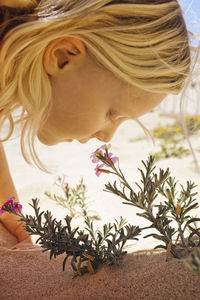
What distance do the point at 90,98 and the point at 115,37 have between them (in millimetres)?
307

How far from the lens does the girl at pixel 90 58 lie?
164cm

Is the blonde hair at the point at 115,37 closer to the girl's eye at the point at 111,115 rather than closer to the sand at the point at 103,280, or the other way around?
the girl's eye at the point at 111,115

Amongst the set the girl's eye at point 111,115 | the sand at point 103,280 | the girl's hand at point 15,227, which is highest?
the girl's eye at point 111,115

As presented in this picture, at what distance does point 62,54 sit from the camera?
1.79m

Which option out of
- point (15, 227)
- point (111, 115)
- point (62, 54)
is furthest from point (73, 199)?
point (62, 54)

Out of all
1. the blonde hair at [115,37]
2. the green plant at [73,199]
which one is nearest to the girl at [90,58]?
the blonde hair at [115,37]

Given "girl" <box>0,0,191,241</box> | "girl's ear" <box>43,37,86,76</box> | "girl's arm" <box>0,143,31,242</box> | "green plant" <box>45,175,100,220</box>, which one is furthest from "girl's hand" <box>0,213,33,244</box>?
"girl's ear" <box>43,37,86,76</box>

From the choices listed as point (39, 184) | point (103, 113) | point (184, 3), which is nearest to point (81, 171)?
point (39, 184)

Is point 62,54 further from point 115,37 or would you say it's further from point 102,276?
point 102,276

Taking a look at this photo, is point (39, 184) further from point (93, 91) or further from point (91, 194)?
point (93, 91)

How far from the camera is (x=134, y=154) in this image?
5.06 meters

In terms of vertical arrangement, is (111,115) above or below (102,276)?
above

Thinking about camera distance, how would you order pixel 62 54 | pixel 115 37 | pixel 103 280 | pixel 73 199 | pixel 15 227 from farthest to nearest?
pixel 73 199 < pixel 15 227 < pixel 62 54 < pixel 115 37 < pixel 103 280

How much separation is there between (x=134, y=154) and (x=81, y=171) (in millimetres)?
1139
